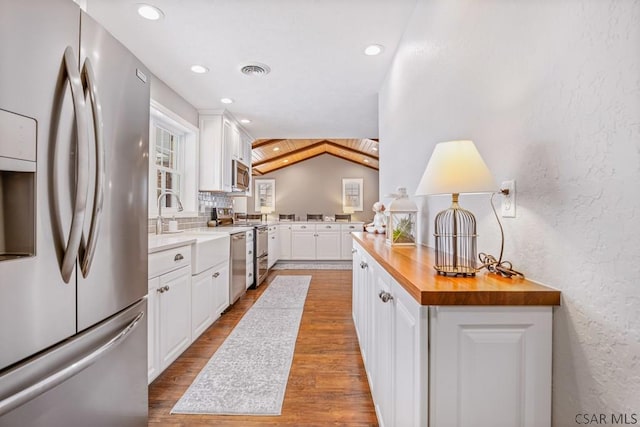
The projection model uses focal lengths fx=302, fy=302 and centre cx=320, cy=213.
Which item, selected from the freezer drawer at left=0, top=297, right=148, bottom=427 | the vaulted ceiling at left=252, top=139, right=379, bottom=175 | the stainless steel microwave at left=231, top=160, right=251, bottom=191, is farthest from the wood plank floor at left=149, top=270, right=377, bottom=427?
the vaulted ceiling at left=252, top=139, right=379, bottom=175

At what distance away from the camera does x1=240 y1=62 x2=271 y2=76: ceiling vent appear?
2712 mm

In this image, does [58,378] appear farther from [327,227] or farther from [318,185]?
[318,185]

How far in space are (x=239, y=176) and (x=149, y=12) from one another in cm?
277

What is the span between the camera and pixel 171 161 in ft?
11.7

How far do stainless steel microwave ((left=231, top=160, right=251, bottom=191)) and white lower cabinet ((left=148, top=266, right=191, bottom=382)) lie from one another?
7.31ft

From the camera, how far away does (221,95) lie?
342cm

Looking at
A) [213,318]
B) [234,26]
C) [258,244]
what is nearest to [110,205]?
[234,26]

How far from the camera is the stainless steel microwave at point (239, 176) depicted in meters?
4.32

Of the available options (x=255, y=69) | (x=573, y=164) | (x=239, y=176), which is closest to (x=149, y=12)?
(x=255, y=69)

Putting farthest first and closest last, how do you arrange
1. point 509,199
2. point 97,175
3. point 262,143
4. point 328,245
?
point 328,245 < point 262,143 < point 509,199 < point 97,175
